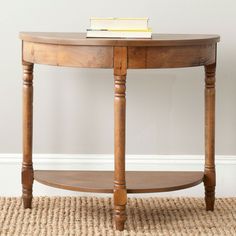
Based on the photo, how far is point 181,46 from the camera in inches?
95.4

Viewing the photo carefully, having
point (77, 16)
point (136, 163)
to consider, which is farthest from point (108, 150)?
point (77, 16)

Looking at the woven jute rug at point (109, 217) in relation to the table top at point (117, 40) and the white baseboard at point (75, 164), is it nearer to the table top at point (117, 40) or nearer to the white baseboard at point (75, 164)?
the white baseboard at point (75, 164)

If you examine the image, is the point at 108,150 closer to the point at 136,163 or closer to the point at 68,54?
the point at 136,163

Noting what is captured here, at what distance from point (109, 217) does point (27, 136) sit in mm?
417

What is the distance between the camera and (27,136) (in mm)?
2705

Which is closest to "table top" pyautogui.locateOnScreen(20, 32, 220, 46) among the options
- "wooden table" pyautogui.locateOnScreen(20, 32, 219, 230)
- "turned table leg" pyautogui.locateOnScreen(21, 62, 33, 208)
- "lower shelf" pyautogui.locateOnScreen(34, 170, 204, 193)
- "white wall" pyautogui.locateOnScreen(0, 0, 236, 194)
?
"wooden table" pyautogui.locateOnScreen(20, 32, 219, 230)

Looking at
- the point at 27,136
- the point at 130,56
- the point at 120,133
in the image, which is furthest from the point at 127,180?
the point at 130,56

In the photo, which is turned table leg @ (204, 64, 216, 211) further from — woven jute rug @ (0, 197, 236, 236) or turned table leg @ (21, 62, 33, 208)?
turned table leg @ (21, 62, 33, 208)

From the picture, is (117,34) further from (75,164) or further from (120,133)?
(75,164)

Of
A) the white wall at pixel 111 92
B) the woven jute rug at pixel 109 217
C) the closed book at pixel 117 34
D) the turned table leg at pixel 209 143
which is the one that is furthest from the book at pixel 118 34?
the woven jute rug at pixel 109 217

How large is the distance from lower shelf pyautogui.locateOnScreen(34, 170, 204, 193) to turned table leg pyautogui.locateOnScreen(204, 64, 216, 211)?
4 cm

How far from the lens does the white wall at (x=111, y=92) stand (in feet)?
9.47

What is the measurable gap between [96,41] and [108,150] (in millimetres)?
692

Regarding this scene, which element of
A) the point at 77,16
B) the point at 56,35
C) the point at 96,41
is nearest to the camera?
the point at 96,41
